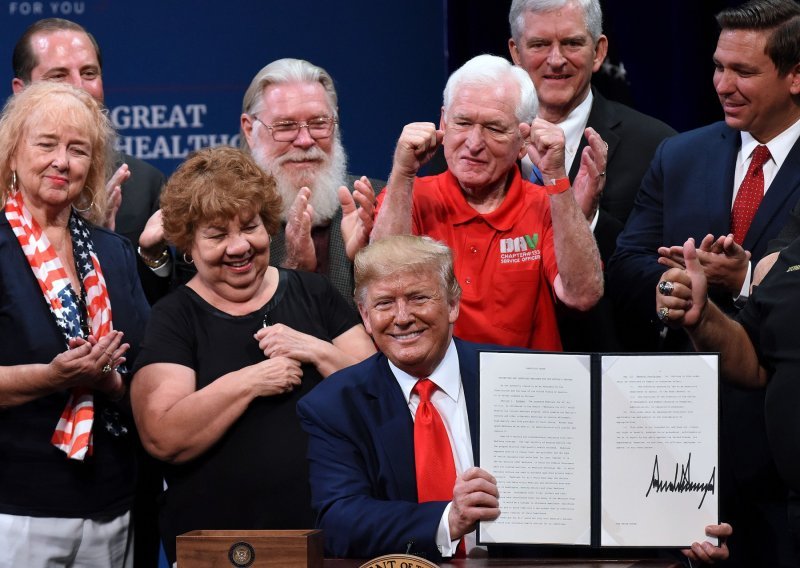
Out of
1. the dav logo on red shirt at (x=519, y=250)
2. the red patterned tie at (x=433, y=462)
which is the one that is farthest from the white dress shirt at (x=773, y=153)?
the red patterned tie at (x=433, y=462)

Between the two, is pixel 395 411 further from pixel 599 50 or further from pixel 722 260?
pixel 599 50

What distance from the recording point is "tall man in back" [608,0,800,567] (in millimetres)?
3193

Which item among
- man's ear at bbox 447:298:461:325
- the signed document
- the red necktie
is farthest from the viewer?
the red necktie

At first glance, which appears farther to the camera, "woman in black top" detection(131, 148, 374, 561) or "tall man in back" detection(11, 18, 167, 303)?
"tall man in back" detection(11, 18, 167, 303)

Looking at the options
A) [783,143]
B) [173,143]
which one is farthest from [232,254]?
[173,143]

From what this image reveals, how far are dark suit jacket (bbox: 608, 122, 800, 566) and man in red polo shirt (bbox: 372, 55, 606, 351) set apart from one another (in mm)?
291

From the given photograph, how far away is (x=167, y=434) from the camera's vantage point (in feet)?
10.1

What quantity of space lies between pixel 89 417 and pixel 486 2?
2946 mm

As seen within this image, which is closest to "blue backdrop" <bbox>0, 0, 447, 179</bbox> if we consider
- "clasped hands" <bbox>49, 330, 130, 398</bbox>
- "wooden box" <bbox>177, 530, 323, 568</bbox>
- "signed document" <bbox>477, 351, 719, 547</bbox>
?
"clasped hands" <bbox>49, 330, 130, 398</bbox>

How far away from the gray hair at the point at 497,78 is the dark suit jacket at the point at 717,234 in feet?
1.47

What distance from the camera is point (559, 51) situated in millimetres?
3766

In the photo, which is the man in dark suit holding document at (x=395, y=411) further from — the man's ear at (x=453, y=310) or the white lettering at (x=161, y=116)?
the white lettering at (x=161, y=116)

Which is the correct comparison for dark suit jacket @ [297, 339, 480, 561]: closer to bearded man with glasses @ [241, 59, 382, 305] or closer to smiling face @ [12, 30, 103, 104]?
bearded man with glasses @ [241, 59, 382, 305]

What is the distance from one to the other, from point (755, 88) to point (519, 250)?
0.74 metres
